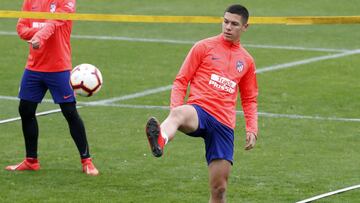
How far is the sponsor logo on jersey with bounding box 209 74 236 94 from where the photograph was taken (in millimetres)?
9805

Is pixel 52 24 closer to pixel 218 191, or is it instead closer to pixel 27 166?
pixel 27 166

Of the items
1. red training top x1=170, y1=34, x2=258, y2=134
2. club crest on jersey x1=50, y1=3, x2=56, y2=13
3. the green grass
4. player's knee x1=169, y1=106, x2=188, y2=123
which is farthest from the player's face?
club crest on jersey x1=50, y1=3, x2=56, y2=13

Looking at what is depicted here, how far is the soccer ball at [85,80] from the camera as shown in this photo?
1179cm

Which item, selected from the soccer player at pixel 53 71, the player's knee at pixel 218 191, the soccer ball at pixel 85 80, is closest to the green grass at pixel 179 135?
the soccer player at pixel 53 71

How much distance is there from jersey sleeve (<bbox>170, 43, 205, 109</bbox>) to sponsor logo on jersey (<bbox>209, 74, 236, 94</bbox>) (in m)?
0.19

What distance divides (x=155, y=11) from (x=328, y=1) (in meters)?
4.67

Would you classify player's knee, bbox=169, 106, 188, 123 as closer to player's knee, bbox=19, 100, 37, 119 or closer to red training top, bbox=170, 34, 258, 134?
red training top, bbox=170, 34, 258, 134

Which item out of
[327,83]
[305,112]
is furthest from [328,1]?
[305,112]

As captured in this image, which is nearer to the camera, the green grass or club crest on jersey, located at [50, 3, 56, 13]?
the green grass

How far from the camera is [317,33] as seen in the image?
78.5 feet

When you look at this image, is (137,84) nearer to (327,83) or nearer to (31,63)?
(327,83)

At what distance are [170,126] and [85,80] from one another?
288 cm

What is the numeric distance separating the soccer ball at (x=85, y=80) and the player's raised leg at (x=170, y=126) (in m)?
2.46

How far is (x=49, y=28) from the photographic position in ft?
38.1
